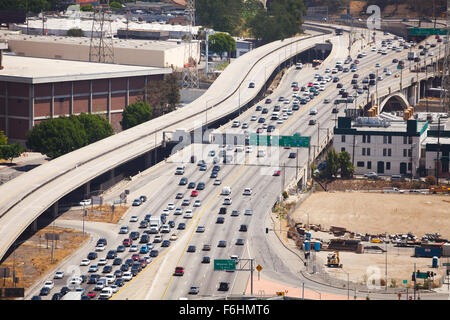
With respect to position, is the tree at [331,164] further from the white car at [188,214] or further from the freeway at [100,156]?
the white car at [188,214]

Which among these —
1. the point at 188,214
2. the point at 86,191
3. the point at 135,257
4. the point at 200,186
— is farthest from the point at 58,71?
the point at 135,257

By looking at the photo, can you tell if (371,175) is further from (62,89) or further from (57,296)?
(57,296)

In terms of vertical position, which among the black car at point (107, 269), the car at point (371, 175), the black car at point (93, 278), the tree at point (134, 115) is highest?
the tree at point (134, 115)

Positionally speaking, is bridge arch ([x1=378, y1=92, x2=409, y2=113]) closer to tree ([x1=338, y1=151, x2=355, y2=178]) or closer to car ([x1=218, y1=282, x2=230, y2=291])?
tree ([x1=338, y1=151, x2=355, y2=178])

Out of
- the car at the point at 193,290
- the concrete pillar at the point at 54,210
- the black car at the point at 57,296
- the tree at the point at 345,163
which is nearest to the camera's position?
the black car at the point at 57,296

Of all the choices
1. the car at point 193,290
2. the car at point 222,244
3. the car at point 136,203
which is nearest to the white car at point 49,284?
the car at point 193,290
